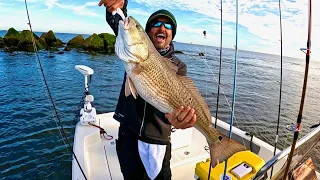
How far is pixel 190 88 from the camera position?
2.41m

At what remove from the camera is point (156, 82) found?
88.4 inches

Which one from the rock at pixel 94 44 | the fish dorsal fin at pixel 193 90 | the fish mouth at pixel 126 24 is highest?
the rock at pixel 94 44

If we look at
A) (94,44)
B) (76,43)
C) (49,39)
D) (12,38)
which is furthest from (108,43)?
(12,38)

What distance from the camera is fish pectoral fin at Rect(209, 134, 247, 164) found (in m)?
2.33

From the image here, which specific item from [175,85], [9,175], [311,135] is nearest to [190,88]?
[175,85]

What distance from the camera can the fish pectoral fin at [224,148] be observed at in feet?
7.64

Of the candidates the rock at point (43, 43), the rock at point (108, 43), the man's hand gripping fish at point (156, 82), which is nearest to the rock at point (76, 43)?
the rock at point (108, 43)

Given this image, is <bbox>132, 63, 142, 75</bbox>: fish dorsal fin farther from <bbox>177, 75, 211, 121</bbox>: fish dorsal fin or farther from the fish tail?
the fish tail

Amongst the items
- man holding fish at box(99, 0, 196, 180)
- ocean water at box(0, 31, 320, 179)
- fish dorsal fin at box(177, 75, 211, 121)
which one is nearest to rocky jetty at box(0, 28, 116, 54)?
ocean water at box(0, 31, 320, 179)

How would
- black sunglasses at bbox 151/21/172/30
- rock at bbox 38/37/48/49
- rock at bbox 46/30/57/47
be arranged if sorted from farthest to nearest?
rock at bbox 46/30/57/47 → rock at bbox 38/37/48/49 → black sunglasses at bbox 151/21/172/30

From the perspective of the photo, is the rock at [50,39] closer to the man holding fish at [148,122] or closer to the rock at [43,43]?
the rock at [43,43]

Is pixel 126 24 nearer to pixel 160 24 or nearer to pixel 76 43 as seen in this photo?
pixel 160 24

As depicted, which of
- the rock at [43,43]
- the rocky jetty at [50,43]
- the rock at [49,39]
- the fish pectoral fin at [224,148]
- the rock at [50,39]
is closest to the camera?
the fish pectoral fin at [224,148]

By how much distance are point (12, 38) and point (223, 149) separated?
48055 mm
